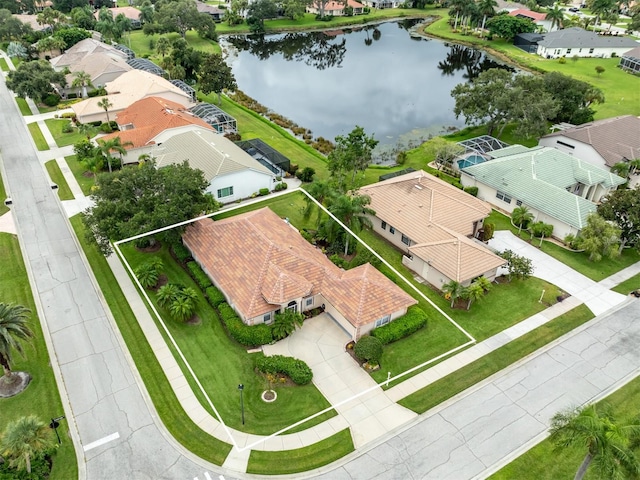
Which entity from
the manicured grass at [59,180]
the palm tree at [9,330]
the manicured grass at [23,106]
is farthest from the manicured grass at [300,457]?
the manicured grass at [23,106]

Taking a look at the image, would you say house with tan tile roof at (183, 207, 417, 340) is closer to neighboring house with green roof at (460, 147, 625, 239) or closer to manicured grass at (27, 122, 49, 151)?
neighboring house with green roof at (460, 147, 625, 239)

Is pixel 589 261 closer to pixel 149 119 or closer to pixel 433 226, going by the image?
pixel 433 226

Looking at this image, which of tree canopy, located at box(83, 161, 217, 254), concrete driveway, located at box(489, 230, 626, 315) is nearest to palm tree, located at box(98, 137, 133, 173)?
tree canopy, located at box(83, 161, 217, 254)

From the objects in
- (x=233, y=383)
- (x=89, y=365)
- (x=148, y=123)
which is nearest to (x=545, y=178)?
(x=233, y=383)

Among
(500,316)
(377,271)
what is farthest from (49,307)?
(500,316)

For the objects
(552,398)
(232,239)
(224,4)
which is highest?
(224,4)

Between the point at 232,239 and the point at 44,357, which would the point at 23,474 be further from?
the point at 232,239

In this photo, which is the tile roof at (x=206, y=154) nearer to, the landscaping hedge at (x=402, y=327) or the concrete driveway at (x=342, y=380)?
the concrete driveway at (x=342, y=380)
